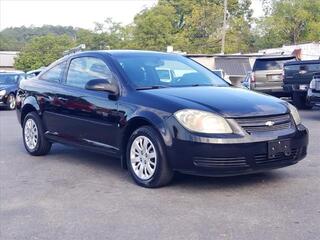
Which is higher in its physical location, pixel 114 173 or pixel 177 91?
pixel 177 91

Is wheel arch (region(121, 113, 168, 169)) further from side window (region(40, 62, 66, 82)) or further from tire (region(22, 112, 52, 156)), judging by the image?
tire (region(22, 112, 52, 156))

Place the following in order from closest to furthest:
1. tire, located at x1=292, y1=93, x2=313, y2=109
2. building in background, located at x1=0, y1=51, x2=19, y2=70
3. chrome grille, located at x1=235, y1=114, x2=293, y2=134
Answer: chrome grille, located at x1=235, y1=114, x2=293, y2=134 → tire, located at x1=292, y1=93, x2=313, y2=109 → building in background, located at x1=0, y1=51, x2=19, y2=70

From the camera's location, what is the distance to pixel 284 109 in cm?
616

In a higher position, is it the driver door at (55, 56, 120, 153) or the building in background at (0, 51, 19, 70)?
the driver door at (55, 56, 120, 153)

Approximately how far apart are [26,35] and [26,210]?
95.7 m

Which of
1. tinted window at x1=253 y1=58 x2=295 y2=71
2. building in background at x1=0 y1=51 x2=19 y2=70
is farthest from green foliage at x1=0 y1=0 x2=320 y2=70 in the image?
tinted window at x1=253 y1=58 x2=295 y2=71

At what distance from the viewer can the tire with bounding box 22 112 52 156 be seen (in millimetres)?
8336

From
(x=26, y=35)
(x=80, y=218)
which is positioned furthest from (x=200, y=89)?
(x=26, y=35)

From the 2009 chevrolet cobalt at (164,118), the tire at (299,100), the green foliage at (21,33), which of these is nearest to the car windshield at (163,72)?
the 2009 chevrolet cobalt at (164,118)

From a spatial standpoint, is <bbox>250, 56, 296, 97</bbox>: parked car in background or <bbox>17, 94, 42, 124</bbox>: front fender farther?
<bbox>250, 56, 296, 97</bbox>: parked car in background

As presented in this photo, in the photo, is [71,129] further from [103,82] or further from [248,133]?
[248,133]

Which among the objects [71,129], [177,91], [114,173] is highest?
[177,91]

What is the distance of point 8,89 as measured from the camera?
21.6 metres

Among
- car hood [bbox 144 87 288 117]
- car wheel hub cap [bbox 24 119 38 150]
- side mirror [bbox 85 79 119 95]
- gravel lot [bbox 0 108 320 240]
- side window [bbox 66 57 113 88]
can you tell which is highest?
side window [bbox 66 57 113 88]
